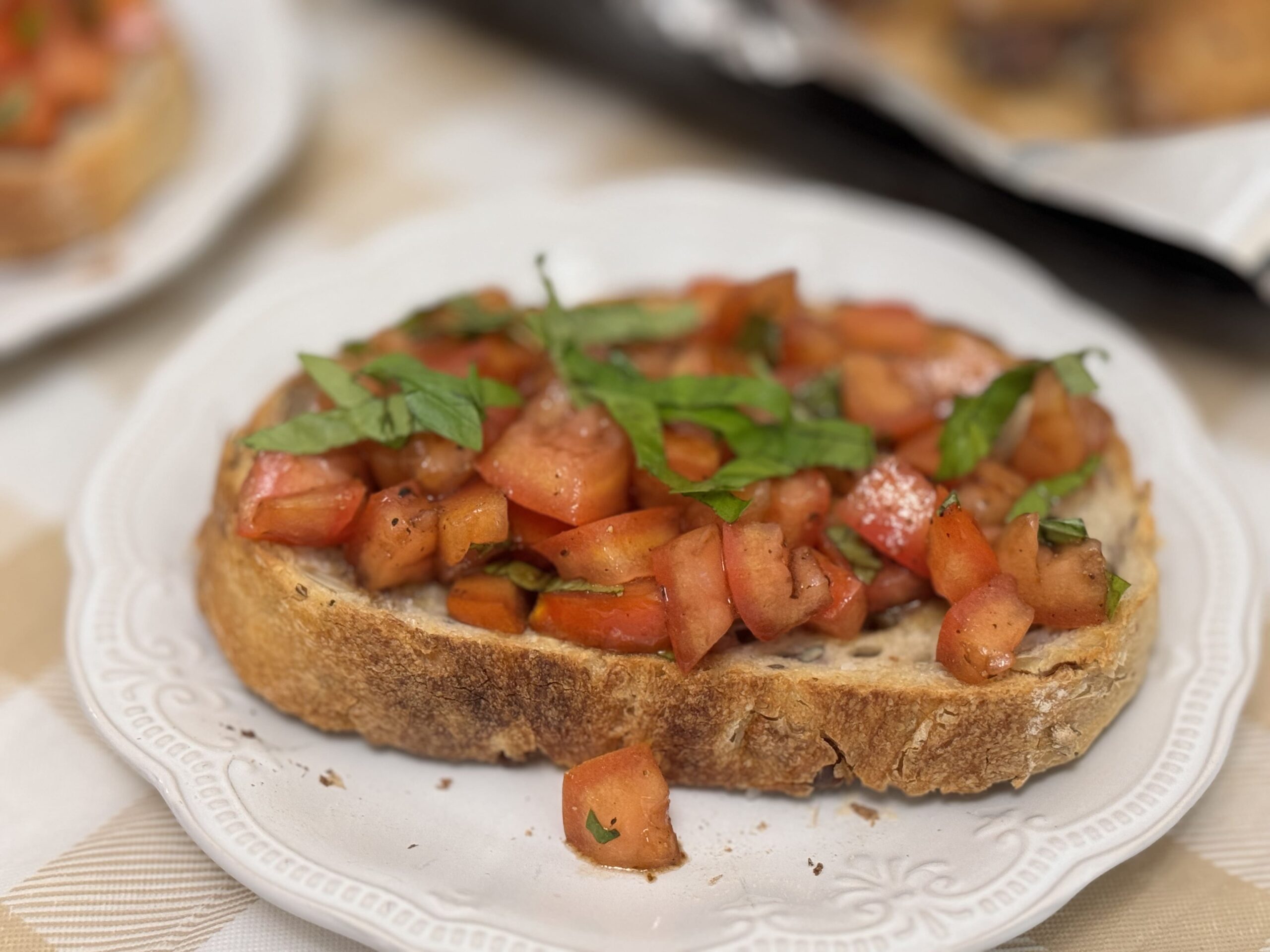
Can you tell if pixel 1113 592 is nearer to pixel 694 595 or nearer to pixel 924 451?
pixel 924 451

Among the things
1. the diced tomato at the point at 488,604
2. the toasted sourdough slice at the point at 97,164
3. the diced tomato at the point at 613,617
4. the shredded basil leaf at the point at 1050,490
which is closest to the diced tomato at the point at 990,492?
the shredded basil leaf at the point at 1050,490

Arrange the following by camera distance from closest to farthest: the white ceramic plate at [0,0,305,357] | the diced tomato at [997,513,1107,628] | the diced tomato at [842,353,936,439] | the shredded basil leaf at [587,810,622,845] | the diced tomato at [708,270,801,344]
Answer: the shredded basil leaf at [587,810,622,845], the diced tomato at [997,513,1107,628], the diced tomato at [842,353,936,439], the diced tomato at [708,270,801,344], the white ceramic plate at [0,0,305,357]

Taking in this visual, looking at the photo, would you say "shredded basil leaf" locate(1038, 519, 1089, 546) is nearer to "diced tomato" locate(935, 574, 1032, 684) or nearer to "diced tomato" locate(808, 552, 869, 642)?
Result: "diced tomato" locate(935, 574, 1032, 684)

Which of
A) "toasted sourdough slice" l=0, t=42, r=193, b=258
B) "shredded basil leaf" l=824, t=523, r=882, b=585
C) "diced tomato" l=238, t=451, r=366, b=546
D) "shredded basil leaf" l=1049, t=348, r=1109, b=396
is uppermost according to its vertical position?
"shredded basil leaf" l=1049, t=348, r=1109, b=396

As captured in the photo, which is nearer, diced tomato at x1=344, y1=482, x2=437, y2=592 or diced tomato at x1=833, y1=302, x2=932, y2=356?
diced tomato at x1=344, y1=482, x2=437, y2=592

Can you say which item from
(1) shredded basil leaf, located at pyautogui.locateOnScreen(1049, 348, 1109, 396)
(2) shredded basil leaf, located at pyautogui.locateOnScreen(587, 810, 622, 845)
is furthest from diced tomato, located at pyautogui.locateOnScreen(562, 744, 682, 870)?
(1) shredded basil leaf, located at pyautogui.locateOnScreen(1049, 348, 1109, 396)

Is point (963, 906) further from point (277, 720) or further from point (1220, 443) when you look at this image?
point (1220, 443)

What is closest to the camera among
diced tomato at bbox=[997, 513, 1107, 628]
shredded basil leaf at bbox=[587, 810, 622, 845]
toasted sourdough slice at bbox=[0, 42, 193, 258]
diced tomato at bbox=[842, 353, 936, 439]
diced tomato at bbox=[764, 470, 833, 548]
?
shredded basil leaf at bbox=[587, 810, 622, 845]

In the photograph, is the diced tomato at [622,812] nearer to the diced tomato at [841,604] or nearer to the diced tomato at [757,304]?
the diced tomato at [841,604]
